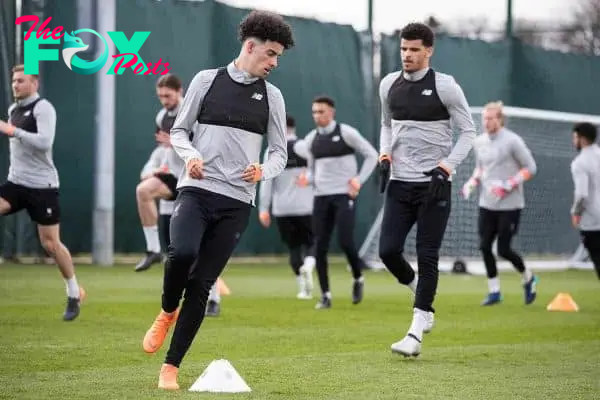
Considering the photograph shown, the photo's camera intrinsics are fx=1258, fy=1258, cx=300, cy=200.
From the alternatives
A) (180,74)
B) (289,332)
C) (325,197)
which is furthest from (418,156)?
(180,74)

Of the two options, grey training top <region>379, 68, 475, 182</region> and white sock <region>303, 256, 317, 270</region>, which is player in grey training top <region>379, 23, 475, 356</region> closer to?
grey training top <region>379, 68, 475, 182</region>

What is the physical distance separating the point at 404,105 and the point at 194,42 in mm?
12255

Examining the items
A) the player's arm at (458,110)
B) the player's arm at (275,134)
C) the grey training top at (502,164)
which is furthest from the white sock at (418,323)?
the grey training top at (502,164)

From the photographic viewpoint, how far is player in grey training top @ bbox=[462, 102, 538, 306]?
48.2 feet

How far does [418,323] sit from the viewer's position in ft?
29.8

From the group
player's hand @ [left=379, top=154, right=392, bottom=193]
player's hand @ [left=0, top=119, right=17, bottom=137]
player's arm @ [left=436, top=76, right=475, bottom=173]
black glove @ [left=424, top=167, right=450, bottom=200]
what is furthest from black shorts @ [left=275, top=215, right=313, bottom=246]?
black glove @ [left=424, top=167, right=450, bottom=200]

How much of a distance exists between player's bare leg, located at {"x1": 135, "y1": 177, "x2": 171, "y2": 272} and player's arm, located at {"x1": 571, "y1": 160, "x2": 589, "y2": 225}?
14.6 ft

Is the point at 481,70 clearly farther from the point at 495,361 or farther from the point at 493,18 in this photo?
the point at 495,361

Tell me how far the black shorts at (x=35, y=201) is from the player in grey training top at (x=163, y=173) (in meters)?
1.16

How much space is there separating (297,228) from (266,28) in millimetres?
9104

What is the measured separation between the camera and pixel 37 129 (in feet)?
36.7

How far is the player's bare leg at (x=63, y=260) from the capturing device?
11.3 metres

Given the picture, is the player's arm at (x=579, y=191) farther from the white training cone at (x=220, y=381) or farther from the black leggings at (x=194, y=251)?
the white training cone at (x=220, y=381)

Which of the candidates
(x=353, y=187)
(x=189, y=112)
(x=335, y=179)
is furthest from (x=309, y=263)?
(x=189, y=112)
